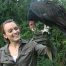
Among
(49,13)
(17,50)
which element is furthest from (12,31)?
(49,13)

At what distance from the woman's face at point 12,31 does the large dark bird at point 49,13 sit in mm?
278

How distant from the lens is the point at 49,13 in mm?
3020

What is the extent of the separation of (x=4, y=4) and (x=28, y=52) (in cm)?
418

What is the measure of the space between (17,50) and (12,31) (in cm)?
18

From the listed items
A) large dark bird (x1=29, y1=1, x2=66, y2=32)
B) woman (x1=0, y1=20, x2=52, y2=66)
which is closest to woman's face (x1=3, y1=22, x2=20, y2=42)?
woman (x1=0, y1=20, x2=52, y2=66)

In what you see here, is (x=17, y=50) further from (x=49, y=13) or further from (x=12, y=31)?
(x=49, y=13)

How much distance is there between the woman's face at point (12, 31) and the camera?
9.04 feet

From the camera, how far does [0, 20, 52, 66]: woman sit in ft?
9.00

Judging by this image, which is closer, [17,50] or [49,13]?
[17,50]

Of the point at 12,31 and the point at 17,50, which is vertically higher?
the point at 12,31

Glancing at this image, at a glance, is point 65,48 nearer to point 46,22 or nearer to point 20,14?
point 20,14

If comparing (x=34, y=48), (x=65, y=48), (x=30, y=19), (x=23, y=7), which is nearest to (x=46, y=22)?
(x=30, y=19)

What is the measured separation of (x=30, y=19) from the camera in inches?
119

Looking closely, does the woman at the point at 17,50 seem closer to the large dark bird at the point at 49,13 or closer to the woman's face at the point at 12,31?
the woman's face at the point at 12,31
